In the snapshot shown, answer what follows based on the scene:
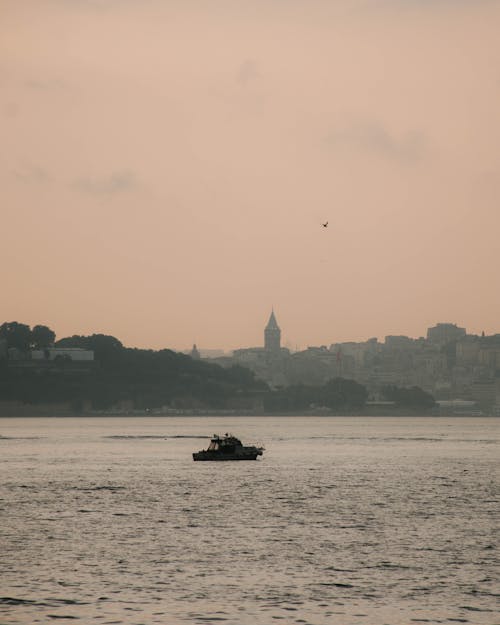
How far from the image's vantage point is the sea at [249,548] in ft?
155

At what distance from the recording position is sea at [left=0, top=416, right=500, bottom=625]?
4738cm

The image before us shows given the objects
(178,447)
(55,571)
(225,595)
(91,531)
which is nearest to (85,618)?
(225,595)

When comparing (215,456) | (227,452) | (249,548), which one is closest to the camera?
(249,548)

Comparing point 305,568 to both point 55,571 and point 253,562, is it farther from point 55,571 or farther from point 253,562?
point 55,571

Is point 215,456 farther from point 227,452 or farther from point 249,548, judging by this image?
point 249,548

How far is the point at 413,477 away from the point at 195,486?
21.4m

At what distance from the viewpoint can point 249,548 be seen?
6178 cm

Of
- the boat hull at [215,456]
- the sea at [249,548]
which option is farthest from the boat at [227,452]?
the sea at [249,548]

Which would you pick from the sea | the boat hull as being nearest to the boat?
the boat hull

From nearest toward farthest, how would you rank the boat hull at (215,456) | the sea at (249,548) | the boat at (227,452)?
the sea at (249,548) < the boat at (227,452) < the boat hull at (215,456)

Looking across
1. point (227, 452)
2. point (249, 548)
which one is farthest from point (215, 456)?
point (249, 548)

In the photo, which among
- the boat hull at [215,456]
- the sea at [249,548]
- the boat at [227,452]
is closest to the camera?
the sea at [249,548]

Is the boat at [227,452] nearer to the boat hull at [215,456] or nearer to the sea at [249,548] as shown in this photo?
the boat hull at [215,456]

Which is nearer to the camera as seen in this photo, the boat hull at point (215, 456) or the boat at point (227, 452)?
the boat at point (227, 452)
